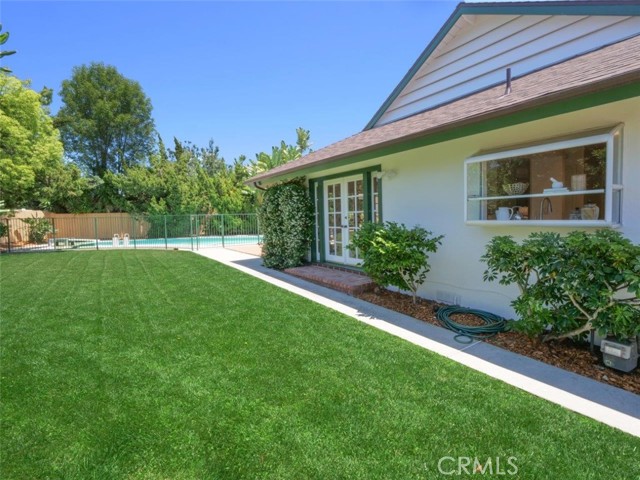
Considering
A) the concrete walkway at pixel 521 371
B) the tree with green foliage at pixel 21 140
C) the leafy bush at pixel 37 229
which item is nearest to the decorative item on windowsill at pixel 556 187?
the concrete walkway at pixel 521 371

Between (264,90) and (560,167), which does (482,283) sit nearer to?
(560,167)

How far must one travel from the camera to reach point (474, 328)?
15.3 feet

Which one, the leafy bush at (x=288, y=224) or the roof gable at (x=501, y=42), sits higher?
the roof gable at (x=501, y=42)

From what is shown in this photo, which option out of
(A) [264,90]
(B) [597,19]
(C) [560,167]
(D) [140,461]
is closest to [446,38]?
(B) [597,19]

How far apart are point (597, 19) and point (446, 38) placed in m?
2.76

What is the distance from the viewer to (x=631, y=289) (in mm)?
2977

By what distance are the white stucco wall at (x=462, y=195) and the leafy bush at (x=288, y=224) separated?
2812 mm

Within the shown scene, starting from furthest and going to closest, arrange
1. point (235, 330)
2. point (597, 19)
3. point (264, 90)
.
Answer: point (264, 90) < point (597, 19) < point (235, 330)

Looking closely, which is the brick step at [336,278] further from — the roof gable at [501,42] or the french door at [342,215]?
the roof gable at [501,42]

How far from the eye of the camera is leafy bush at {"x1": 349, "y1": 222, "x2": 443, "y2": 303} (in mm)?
5680

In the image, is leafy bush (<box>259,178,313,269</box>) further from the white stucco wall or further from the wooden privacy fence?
the wooden privacy fence

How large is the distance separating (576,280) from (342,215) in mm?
5769

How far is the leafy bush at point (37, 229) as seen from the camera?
68.4 ft

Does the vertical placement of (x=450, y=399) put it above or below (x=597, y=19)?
below
